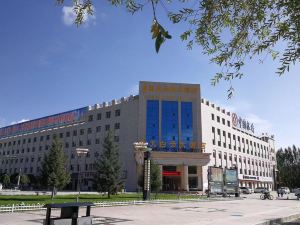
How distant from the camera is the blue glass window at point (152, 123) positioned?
6194 centimetres

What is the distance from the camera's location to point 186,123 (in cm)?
6431

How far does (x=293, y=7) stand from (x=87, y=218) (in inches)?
325

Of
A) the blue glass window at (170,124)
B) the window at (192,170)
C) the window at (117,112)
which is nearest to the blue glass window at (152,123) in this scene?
the blue glass window at (170,124)

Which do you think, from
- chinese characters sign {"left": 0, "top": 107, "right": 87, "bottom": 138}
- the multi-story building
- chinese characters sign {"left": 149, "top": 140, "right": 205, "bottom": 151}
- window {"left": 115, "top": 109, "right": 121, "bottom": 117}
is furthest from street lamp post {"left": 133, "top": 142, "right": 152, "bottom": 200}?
chinese characters sign {"left": 0, "top": 107, "right": 87, "bottom": 138}

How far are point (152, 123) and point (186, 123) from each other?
6.73 meters

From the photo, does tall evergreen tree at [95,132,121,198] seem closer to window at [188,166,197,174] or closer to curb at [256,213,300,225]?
curb at [256,213,300,225]

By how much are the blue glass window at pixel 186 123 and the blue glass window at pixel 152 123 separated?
5076 millimetres

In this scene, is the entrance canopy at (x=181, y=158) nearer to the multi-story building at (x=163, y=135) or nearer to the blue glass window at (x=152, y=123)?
the multi-story building at (x=163, y=135)

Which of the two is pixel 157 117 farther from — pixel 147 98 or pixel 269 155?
pixel 269 155

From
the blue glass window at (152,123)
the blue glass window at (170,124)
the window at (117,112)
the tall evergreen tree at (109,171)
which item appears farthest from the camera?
the window at (117,112)

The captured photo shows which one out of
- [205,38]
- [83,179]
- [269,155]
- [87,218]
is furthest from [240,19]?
[269,155]

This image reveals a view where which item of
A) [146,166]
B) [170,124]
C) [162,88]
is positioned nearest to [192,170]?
[170,124]

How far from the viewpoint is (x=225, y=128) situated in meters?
75.9

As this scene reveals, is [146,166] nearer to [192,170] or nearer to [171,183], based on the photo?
[171,183]
